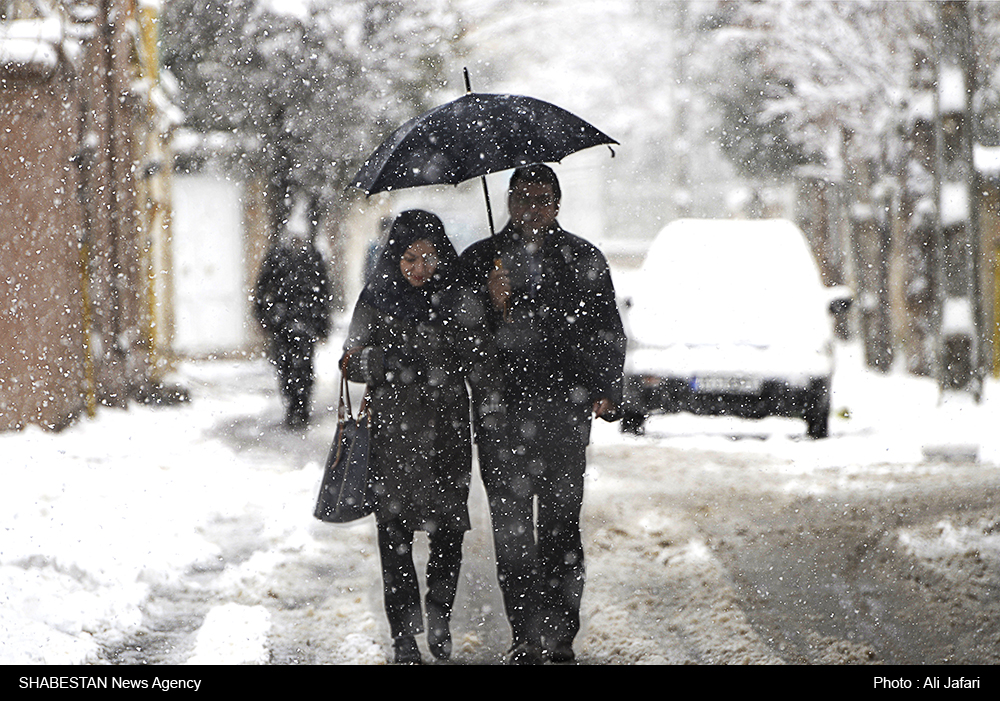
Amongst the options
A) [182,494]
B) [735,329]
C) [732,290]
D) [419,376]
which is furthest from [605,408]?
[732,290]

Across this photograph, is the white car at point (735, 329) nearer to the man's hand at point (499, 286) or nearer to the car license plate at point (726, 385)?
the car license plate at point (726, 385)

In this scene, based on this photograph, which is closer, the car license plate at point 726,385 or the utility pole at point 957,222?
the utility pole at point 957,222

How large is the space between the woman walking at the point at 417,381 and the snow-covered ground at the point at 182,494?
2.33 ft

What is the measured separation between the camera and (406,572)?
Answer: 14.7 ft

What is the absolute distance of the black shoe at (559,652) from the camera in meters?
4.45

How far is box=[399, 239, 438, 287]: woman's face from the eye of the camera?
4.38 meters

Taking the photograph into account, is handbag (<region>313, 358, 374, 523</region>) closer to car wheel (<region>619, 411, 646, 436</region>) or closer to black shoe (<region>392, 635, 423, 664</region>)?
black shoe (<region>392, 635, 423, 664</region>)

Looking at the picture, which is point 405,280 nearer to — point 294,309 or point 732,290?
point 732,290

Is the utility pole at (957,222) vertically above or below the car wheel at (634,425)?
above

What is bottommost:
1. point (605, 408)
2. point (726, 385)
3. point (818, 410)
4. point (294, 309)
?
point (818, 410)

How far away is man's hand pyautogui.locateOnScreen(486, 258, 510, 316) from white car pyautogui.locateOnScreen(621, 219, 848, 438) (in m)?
5.64

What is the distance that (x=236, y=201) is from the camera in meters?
16.9

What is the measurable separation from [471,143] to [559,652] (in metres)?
2.03

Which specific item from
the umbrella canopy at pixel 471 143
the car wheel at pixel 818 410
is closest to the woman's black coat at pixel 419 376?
the umbrella canopy at pixel 471 143
